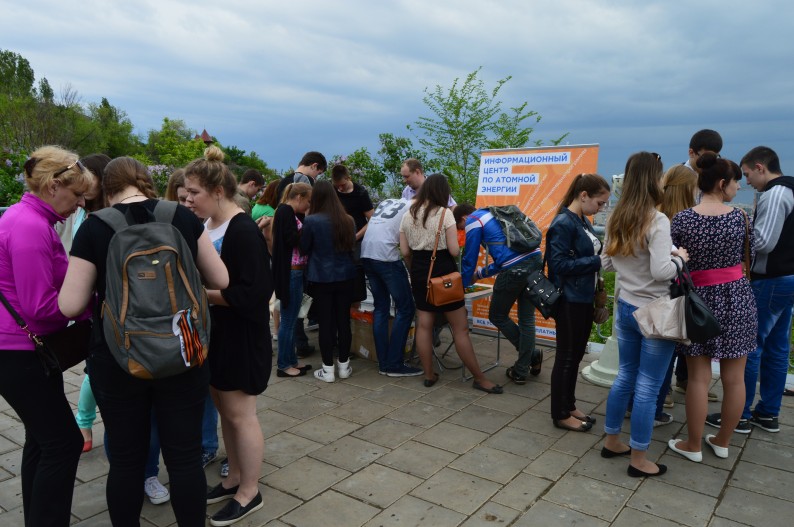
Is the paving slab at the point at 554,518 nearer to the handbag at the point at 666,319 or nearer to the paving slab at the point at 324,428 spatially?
the handbag at the point at 666,319

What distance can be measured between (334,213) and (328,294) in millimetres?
692

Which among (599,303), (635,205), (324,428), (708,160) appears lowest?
(324,428)

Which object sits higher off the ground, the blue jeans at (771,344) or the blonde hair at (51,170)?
the blonde hair at (51,170)

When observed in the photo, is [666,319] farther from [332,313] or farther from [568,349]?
[332,313]

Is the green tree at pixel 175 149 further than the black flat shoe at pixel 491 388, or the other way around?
the green tree at pixel 175 149

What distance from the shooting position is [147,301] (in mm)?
1977

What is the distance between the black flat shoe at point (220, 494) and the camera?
9.77 ft

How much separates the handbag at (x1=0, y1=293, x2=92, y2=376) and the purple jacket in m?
0.02

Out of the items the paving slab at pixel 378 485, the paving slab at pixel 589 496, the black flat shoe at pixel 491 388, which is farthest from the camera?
the black flat shoe at pixel 491 388

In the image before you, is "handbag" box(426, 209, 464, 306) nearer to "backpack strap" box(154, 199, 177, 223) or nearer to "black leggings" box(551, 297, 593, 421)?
"black leggings" box(551, 297, 593, 421)

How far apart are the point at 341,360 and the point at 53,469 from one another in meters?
2.79

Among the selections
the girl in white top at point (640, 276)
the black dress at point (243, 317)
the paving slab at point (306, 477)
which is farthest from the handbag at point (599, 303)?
the black dress at point (243, 317)

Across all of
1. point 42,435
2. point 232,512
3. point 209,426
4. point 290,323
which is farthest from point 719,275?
point 42,435

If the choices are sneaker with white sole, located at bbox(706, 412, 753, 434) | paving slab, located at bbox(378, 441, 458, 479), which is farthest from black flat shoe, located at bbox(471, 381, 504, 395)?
sneaker with white sole, located at bbox(706, 412, 753, 434)
